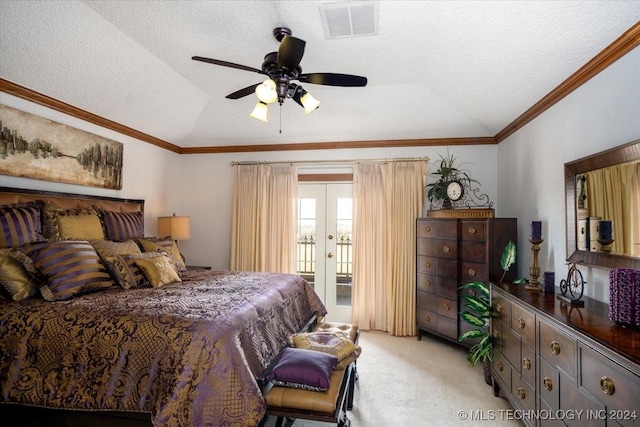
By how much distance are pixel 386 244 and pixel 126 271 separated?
311 cm

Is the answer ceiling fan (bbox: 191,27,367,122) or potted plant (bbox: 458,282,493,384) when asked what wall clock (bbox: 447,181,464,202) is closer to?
potted plant (bbox: 458,282,493,384)

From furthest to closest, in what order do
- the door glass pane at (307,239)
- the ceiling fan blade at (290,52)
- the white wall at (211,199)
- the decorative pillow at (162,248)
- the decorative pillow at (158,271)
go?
the white wall at (211,199) → the door glass pane at (307,239) → the decorative pillow at (162,248) → the decorative pillow at (158,271) → the ceiling fan blade at (290,52)

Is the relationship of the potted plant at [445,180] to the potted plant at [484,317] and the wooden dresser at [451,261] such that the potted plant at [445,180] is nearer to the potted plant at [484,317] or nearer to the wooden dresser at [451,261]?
the wooden dresser at [451,261]

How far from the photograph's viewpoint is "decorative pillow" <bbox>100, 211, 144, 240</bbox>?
348 centimetres

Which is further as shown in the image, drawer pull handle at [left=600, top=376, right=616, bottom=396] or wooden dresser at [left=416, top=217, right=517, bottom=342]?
wooden dresser at [left=416, top=217, right=517, bottom=342]

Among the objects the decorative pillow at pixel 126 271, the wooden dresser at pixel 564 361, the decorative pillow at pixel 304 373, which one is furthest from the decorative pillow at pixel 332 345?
the decorative pillow at pixel 126 271

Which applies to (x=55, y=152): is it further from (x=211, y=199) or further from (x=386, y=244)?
(x=386, y=244)

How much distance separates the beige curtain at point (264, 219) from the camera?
485cm

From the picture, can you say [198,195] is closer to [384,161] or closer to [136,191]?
[136,191]

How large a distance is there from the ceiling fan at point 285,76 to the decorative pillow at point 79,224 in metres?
1.98

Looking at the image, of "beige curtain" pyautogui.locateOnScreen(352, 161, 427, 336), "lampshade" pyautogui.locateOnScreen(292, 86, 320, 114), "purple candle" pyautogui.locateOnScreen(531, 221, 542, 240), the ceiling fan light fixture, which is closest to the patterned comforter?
the ceiling fan light fixture

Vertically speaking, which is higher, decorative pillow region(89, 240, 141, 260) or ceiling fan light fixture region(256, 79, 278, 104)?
ceiling fan light fixture region(256, 79, 278, 104)

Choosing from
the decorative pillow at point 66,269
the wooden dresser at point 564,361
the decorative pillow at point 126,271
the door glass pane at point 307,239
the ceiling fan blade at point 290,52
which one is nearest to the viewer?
the wooden dresser at point 564,361

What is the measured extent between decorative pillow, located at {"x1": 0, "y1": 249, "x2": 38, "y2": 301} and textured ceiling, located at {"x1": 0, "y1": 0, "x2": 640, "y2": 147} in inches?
62.9
